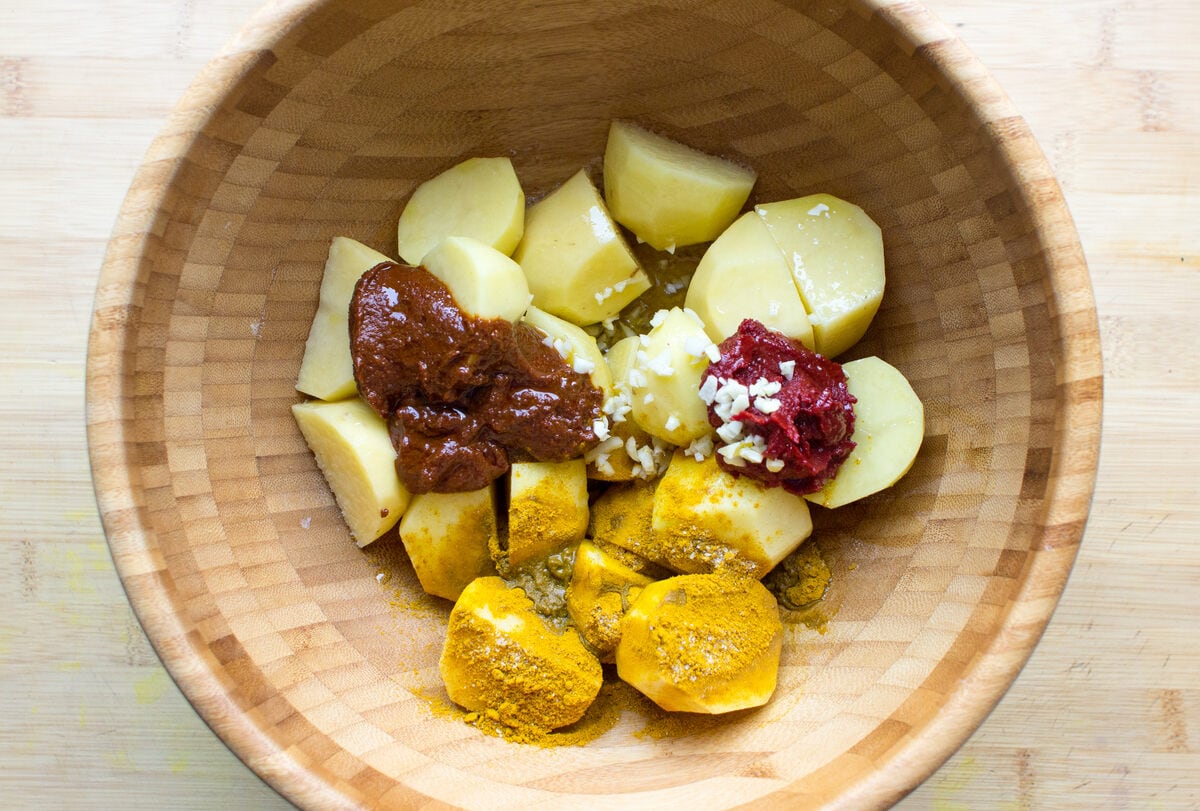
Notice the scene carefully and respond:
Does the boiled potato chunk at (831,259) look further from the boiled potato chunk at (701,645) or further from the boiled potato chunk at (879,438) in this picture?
the boiled potato chunk at (701,645)

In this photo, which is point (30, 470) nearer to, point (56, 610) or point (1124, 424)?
point (56, 610)

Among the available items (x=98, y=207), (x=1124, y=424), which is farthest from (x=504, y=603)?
(x=1124, y=424)

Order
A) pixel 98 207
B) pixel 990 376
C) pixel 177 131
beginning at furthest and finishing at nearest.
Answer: pixel 98 207, pixel 990 376, pixel 177 131

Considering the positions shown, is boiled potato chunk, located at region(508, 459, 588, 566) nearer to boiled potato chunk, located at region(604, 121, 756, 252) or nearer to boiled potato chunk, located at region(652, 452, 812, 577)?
boiled potato chunk, located at region(652, 452, 812, 577)

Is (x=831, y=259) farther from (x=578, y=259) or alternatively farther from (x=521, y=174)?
(x=521, y=174)

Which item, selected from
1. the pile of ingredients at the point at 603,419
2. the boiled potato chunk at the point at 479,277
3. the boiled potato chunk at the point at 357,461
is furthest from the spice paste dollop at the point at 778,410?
the boiled potato chunk at the point at 357,461

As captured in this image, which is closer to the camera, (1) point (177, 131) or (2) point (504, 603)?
(1) point (177, 131)
